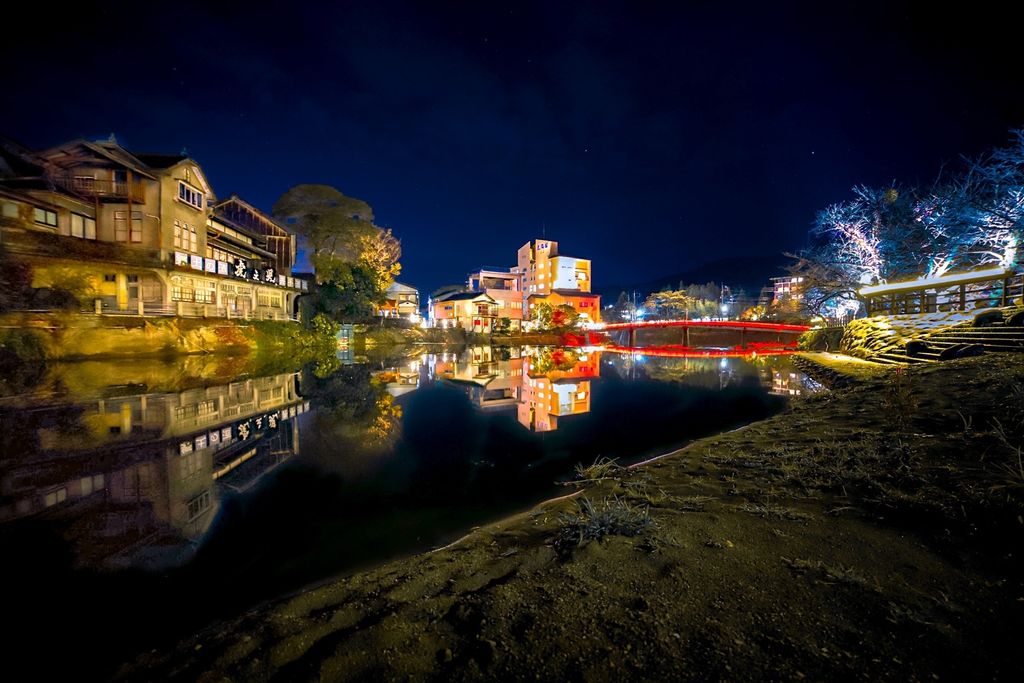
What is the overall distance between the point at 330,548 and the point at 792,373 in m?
20.1

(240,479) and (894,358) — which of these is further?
(894,358)

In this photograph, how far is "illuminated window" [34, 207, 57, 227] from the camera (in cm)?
1812

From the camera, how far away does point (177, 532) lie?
3.82 meters

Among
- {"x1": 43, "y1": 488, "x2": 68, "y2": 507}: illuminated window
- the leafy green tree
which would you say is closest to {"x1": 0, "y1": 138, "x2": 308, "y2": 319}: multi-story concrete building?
the leafy green tree

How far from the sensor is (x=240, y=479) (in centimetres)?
526

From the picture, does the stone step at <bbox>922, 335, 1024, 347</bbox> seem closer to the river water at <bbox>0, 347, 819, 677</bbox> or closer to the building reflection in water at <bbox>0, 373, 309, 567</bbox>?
the river water at <bbox>0, 347, 819, 677</bbox>

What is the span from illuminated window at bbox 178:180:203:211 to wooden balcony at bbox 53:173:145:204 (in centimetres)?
199

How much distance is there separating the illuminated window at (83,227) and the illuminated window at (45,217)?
0.82 metres

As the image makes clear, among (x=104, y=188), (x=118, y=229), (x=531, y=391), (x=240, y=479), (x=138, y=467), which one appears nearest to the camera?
(x=240, y=479)

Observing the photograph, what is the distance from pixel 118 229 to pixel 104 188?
2.34 meters

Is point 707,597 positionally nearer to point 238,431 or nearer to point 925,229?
point 238,431

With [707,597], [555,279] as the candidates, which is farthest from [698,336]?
[707,597]

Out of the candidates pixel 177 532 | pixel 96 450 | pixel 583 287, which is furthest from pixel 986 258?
pixel 583 287

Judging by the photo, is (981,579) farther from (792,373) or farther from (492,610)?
(792,373)
